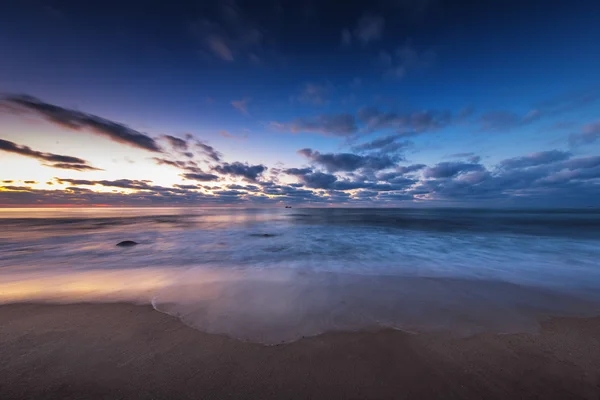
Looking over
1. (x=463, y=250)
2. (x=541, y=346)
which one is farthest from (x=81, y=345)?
(x=463, y=250)

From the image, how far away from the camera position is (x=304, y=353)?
477cm

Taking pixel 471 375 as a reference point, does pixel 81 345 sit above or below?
below

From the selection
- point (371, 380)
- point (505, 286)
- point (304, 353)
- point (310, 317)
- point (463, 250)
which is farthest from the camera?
point (463, 250)

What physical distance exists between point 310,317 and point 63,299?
843 centimetres

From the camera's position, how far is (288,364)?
441 centimetres

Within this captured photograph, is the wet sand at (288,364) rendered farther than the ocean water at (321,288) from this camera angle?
No

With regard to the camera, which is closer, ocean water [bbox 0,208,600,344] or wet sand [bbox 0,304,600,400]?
wet sand [bbox 0,304,600,400]

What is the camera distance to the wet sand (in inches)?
148

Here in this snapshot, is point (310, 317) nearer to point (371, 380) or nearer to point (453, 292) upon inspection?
point (371, 380)

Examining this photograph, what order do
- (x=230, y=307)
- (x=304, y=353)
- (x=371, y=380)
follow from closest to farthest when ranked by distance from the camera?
(x=371, y=380) < (x=304, y=353) < (x=230, y=307)

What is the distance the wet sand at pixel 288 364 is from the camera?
3.77 m

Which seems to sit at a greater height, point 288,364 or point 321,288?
point 288,364

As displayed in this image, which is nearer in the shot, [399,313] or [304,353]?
[304,353]

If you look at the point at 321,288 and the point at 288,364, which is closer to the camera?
the point at 288,364
